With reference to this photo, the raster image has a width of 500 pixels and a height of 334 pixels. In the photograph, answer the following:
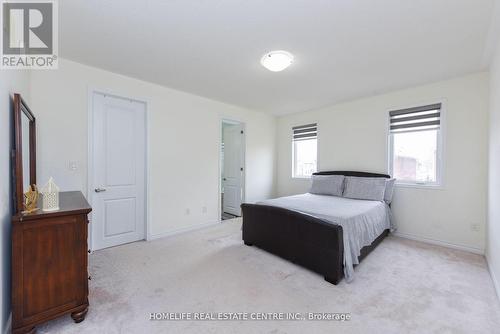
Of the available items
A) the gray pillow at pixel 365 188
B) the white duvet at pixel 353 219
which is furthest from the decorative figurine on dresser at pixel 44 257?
the gray pillow at pixel 365 188

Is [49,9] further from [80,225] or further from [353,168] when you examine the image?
[353,168]

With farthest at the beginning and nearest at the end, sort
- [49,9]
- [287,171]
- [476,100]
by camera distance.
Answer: [287,171]
[476,100]
[49,9]

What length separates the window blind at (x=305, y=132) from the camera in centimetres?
501

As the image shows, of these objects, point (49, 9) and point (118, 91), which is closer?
point (49, 9)

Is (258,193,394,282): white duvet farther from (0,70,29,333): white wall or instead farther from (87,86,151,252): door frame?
(0,70,29,333): white wall

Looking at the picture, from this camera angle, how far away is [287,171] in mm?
5547

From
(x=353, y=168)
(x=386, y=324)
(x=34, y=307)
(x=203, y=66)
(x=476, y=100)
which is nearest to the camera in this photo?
(x=34, y=307)

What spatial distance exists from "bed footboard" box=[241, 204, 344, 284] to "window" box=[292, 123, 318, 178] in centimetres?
246

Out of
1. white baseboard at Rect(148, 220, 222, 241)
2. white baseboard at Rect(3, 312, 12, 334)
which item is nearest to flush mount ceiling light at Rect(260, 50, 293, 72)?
white baseboard at Rect(148, 220, 222, 241)

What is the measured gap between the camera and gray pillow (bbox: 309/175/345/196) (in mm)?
4039

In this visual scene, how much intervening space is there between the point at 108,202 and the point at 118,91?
1574 millimetres

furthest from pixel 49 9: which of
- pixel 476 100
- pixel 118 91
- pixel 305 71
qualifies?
pixel 476 100

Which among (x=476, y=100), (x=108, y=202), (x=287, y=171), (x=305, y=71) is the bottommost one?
(x=108, y=202)

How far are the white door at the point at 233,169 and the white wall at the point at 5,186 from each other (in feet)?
12.3
